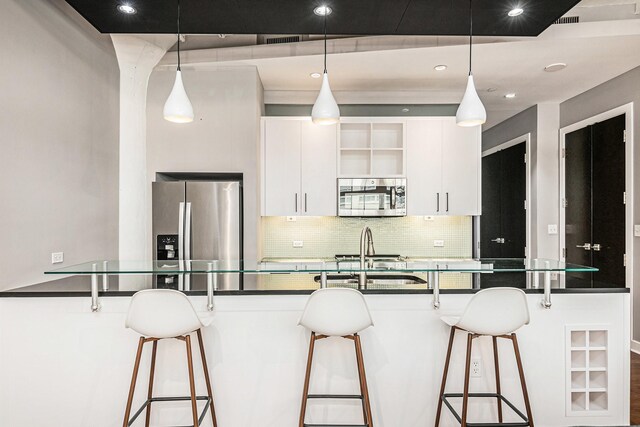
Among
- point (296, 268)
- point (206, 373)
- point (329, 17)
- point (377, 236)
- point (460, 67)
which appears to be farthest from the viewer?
point (377, 236)

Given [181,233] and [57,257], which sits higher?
[181,233]

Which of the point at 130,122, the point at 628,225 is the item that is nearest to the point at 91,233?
the point at 130,122

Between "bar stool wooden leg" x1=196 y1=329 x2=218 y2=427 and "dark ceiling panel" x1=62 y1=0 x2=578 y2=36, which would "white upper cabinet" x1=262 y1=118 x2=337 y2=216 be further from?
"bar stool wooden leg" x1=196 y1=329 x2=218 y2=427

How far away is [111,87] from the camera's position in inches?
137

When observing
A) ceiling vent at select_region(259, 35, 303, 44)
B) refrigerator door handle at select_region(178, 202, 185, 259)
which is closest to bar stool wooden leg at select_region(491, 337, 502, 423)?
refrigerator door handle at select_region(178, 202, 185, 259)

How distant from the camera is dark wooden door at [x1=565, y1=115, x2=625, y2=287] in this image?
12.7 ft

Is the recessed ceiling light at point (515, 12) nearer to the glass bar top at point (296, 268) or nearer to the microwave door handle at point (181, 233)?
the glass bar top at point (296, 268)

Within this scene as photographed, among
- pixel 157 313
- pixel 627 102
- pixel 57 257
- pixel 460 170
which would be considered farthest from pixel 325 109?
pixel 627 102

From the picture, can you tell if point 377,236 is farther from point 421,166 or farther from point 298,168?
point 298,168

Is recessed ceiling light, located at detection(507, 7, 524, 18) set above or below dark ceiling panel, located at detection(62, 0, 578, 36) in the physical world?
below

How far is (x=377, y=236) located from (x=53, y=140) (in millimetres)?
3235

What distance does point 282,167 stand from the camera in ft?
14.1

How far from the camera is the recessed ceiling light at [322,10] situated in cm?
282

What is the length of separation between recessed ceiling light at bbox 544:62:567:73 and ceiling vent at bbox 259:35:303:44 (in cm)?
229
